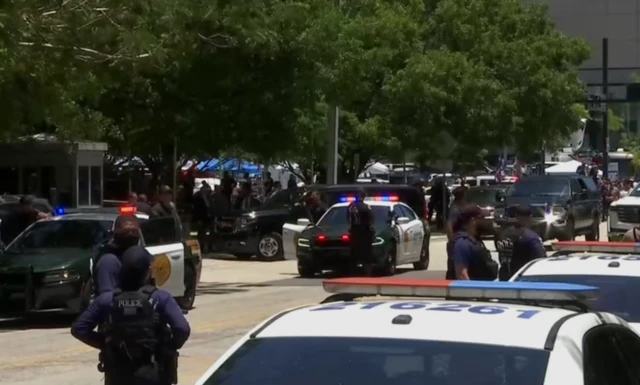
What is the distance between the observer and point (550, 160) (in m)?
89.1

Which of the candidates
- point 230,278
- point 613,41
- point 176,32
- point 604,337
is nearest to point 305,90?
point 230,278

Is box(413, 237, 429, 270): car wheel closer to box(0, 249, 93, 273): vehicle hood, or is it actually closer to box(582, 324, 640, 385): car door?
box(0, 249, 93, 273): vehicle hood

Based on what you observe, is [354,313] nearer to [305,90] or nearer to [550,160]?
[305,90]

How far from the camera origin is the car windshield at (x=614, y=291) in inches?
367

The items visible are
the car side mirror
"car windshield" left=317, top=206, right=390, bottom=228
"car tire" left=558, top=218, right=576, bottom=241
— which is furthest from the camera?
"car tire" left=558, top=218, right=576, bottom=241

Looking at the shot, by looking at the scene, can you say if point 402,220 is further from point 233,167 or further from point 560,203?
point 233,167

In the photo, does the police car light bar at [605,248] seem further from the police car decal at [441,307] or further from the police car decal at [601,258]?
the police car decal at [441,307]

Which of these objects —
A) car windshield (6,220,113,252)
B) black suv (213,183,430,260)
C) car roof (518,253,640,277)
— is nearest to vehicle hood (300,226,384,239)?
black suv (213,183,430,260)

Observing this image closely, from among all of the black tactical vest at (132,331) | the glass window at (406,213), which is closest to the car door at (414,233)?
the glass window at (406,213)

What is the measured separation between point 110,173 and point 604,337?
4583 centimetres

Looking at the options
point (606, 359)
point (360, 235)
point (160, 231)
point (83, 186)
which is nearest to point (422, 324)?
point (606, 359)

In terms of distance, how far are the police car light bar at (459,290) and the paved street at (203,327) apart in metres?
7.30

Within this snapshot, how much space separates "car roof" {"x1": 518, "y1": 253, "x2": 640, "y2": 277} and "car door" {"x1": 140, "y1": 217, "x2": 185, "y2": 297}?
894 centimetres

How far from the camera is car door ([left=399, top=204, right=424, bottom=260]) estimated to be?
91.0 feet
